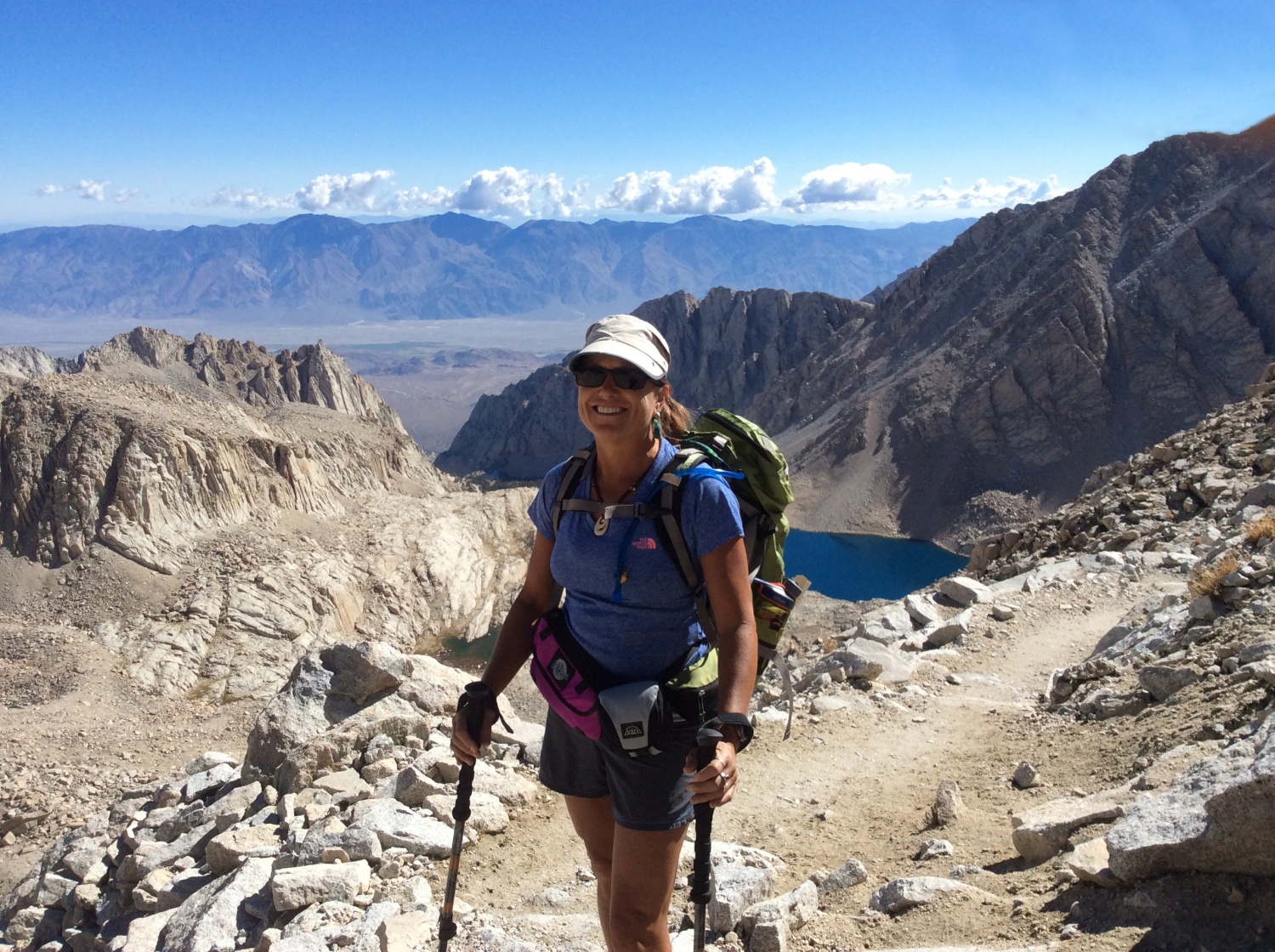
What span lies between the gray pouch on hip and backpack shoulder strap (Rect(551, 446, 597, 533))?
0.85 m

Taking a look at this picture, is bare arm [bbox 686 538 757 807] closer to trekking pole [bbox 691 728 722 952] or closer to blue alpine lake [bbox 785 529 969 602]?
trekking pole [bbox 691 728 722 952]

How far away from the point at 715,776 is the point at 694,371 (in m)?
156

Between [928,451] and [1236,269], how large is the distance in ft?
108

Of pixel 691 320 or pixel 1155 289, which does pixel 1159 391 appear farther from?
pixel 691 320

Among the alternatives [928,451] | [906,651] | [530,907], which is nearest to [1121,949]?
[530,907]

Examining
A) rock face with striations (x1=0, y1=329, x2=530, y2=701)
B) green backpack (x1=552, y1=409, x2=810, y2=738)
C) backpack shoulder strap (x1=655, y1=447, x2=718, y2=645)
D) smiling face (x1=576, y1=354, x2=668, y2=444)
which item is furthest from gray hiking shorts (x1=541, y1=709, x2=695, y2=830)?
rock face with striations (x1=0, y1=329, x2=530, y2=701)

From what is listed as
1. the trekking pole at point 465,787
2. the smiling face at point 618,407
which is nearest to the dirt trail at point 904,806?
the trekking pole at point 465,787

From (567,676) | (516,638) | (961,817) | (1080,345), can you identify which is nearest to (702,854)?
(567,676)

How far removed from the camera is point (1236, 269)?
86.2 metres

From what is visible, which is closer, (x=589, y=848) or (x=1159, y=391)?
(x=589, y=848)

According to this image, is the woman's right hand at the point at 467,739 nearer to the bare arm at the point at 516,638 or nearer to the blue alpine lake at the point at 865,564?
the bare arm at the point at 516,638

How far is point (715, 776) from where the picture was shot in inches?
141

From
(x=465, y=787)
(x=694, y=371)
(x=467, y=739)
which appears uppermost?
(x=694, y=371)

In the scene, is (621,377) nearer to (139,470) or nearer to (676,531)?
(676,531)
